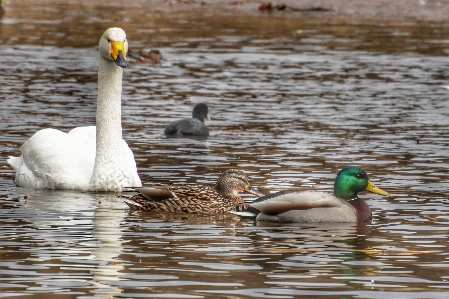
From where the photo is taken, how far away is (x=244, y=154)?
16531 mm

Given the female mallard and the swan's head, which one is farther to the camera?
the swan's head

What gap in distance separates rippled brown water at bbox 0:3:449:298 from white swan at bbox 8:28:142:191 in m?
0.24

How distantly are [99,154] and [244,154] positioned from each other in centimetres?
315

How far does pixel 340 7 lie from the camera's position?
44.4m

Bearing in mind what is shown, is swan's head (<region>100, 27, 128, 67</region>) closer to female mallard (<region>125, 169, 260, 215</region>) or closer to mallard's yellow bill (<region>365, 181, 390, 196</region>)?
female mallard (<region>125, 169, 260, 215</region>)

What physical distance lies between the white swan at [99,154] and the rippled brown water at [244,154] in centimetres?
24

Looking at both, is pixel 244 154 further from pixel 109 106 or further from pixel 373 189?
pixel 373 189

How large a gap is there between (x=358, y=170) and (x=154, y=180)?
281 cm

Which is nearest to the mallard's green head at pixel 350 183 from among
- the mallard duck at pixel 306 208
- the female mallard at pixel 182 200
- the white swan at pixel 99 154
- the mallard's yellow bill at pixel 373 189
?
the mallard's yellow bill at pixel 373 189

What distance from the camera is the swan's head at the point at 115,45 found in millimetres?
13414

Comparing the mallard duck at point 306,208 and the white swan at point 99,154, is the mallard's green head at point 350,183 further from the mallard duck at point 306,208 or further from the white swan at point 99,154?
the white swan at point 99,154

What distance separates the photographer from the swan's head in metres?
13.4

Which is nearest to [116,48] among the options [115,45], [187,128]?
[115,45]

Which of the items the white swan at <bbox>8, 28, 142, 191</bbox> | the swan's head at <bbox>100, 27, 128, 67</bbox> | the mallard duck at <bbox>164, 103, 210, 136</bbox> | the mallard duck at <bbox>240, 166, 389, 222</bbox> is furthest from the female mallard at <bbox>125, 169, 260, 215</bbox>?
the mallard duck at <bbox>164, 103, 210, 136</bbox>
